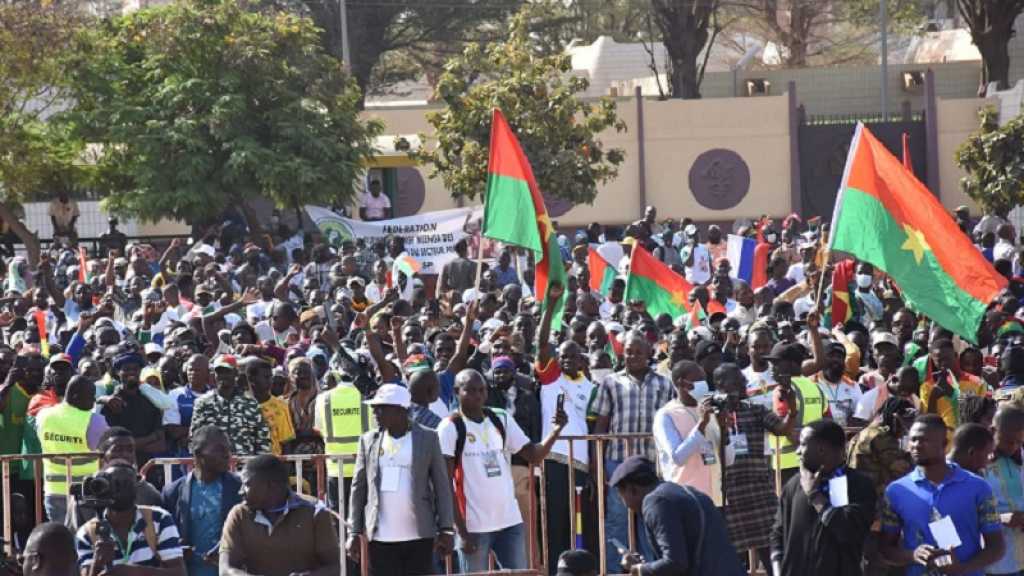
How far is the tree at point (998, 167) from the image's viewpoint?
2648cm

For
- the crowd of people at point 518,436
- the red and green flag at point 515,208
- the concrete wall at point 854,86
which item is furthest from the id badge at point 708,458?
the concrete wall at point 854,86

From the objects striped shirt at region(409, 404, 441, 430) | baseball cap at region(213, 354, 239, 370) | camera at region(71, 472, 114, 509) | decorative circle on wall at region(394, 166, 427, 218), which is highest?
decorative circle on wall at region(394, 166, 427, 218)

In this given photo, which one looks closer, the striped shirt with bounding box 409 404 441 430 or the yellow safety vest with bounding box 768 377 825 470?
the striped shirt with bounding box 409 404 441 430

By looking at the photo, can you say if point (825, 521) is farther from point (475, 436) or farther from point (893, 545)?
point (475, 436)

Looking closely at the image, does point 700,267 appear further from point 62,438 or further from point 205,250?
point 62,438

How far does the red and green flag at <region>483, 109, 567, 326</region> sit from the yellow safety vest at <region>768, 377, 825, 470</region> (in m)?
2.40

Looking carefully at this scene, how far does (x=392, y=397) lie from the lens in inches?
351

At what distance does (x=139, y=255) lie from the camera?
21281mm

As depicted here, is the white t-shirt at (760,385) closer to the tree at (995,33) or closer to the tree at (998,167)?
the tree at (998,167)

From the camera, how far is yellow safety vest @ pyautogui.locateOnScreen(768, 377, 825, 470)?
10.7 metres

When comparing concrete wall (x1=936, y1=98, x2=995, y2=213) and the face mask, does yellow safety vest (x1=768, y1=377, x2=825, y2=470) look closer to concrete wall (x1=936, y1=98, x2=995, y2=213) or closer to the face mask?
the face mask

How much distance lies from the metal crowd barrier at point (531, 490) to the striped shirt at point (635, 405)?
0.05m

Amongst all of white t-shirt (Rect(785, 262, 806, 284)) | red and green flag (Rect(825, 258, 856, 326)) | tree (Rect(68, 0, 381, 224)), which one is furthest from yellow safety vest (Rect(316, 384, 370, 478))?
tree (Rect(68, 0, 381, 224))

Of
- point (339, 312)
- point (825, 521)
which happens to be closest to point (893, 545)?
point (825, 521)
